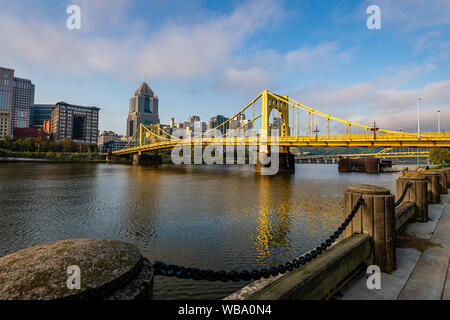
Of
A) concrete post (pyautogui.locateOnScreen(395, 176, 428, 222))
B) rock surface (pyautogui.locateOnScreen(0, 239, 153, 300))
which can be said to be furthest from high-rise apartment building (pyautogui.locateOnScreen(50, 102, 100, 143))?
rock surface (pyautogui.locateOnScreen(0, 239, 153, 300))

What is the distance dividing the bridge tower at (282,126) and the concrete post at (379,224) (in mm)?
43588

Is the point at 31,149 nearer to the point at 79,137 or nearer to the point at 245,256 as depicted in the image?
the point at 79,137

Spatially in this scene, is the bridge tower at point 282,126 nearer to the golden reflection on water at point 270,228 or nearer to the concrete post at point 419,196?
the golden reflection on water at point 270,228

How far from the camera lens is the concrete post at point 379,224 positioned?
13.1 feet

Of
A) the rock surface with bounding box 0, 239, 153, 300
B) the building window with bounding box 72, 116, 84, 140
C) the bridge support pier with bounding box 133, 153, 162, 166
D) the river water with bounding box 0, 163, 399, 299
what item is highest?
the building window with bounding box 72, 116, 84, 140

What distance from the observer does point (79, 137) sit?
193 m

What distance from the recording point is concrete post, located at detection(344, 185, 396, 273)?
4008 millimetres

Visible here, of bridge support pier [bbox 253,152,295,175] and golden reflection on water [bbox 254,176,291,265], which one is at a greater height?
bridge support pier [bbox 253,152,295,175]

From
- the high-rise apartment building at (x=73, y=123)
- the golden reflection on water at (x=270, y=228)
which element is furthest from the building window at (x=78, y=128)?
the golden reflection on water at (x=270, y=228)

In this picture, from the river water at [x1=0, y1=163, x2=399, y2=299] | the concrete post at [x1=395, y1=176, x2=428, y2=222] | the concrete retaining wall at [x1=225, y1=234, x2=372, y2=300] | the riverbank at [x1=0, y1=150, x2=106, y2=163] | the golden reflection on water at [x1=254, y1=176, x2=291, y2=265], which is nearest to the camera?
the concrete retaining wall at [x1=225, y1=234, x2=372, y2=300]

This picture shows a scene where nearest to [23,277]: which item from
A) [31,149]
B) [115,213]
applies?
[115,213]

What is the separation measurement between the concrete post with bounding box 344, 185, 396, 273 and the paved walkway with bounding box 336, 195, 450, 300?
220 mm

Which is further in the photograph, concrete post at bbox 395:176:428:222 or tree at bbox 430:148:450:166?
tree at bbox 430:148:450:166

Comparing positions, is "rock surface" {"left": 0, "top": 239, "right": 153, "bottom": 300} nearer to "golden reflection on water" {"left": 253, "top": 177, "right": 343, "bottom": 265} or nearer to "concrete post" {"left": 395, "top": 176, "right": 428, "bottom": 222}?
"golden reflection on water" {"left": 253, "top": 177, "right": 343, "bottom": 265}
